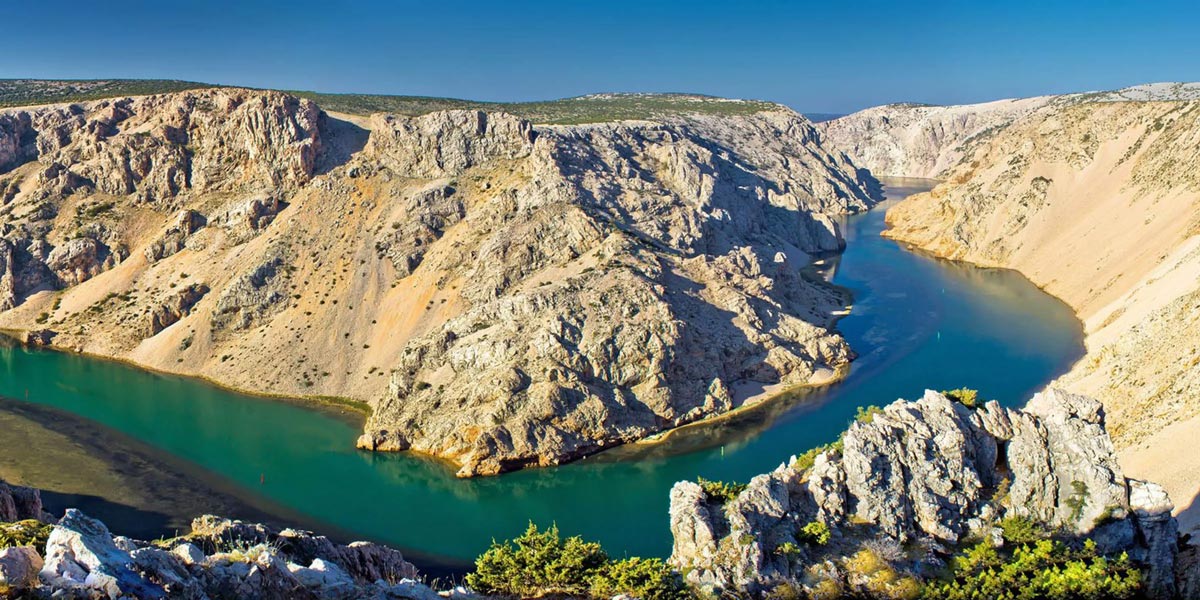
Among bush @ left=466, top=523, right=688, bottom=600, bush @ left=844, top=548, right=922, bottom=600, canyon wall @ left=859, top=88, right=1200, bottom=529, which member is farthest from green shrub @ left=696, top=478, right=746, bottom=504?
canyon wall @ left=859, top=88, right=1200, bottom=529

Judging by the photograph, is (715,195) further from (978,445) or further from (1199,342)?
(978,445)

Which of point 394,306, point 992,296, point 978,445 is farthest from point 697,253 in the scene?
point 978,445

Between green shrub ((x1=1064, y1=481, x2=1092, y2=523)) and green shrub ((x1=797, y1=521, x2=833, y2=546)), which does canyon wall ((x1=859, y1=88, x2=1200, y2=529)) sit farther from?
green shrub ((x1=797, y1=521, x2=833, y2=546))

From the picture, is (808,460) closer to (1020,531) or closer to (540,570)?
(1020,531)

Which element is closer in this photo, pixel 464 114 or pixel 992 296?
pixel 464 114

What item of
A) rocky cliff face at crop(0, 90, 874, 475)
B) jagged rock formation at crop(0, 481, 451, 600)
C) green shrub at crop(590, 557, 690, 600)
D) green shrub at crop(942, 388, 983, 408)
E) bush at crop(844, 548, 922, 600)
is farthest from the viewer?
rocky cliff face at crop(0, 90, 874, 475)

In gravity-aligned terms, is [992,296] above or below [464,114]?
below

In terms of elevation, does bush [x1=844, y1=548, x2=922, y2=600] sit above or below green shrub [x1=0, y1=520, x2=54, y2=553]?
below
